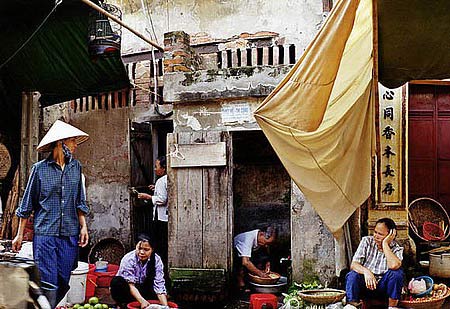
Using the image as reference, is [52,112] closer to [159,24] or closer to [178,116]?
[159,24]

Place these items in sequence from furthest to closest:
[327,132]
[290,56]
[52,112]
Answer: [52,112] → [290,56] → [327,132]

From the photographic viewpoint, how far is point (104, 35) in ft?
24.3

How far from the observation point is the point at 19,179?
9141 millimetres

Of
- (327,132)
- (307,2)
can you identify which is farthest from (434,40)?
(307,2)

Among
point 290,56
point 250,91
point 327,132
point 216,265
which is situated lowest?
point 216,265

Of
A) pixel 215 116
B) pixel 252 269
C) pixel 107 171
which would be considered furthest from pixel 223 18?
pixel 252 269

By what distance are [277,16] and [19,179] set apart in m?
5.09

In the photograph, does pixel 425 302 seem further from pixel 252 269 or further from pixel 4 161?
pixel 4 161

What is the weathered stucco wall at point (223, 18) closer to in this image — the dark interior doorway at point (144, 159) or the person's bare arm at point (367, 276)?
the dark interior doorway at point (144, 159)

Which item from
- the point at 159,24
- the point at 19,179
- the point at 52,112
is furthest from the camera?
the point at 159,24

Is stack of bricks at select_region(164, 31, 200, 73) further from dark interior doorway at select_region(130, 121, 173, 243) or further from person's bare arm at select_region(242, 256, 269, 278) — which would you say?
person's bare arm at select_region(242, 256, 269, 278)

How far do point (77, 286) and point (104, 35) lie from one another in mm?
3259

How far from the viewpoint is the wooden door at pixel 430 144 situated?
327 inches

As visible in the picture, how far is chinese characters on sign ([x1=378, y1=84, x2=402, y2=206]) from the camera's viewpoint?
741cm
